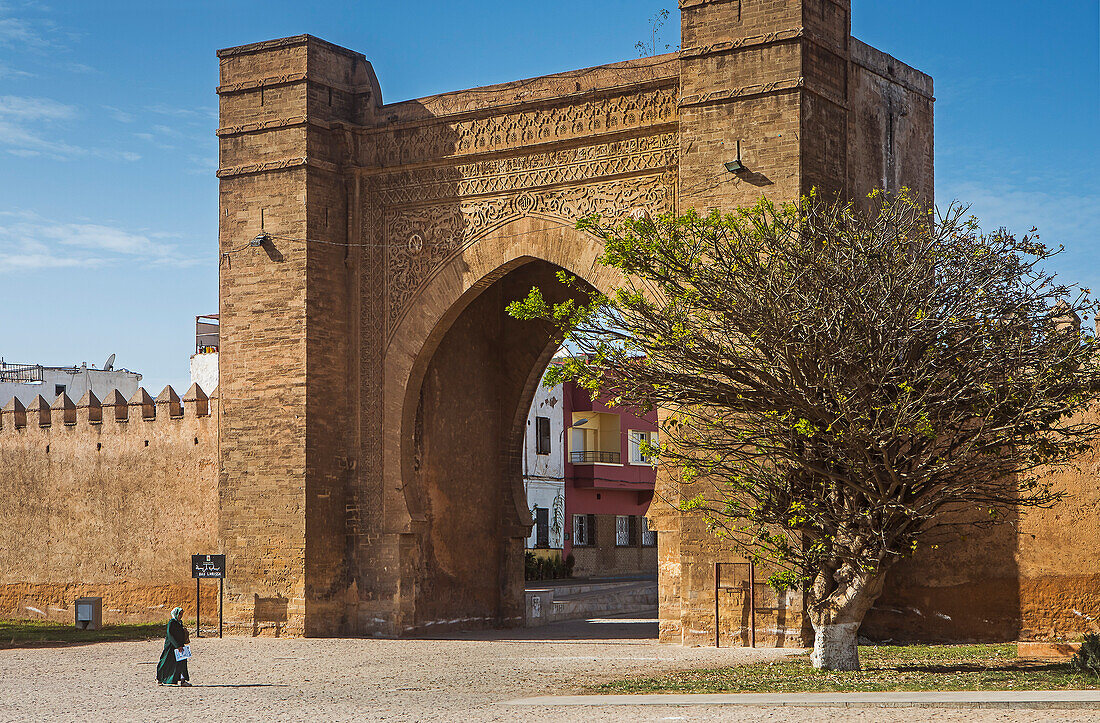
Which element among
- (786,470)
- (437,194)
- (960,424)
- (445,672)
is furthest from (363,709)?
(437,194)

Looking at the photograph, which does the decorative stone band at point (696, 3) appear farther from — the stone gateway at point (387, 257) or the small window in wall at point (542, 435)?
the small window in wall at point (542, 435)

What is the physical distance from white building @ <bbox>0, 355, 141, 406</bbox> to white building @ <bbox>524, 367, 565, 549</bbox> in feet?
30.5

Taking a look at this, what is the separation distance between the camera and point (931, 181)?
15375mm

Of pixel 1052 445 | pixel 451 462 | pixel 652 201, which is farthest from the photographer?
pixel 451 462

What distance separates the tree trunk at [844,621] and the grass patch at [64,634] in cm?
827

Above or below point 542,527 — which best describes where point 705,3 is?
above

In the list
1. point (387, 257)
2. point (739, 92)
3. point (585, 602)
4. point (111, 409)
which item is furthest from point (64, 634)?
point (739, 92)

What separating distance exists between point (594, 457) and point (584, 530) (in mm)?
1876

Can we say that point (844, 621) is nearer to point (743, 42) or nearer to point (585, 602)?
point (743, 42)

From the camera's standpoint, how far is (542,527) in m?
30.6

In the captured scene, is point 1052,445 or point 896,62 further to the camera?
point 896,62

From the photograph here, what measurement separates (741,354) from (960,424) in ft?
5.91

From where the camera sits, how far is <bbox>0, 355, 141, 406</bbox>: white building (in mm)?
30250

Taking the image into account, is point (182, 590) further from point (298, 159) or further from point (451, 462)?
point (298, 159)
